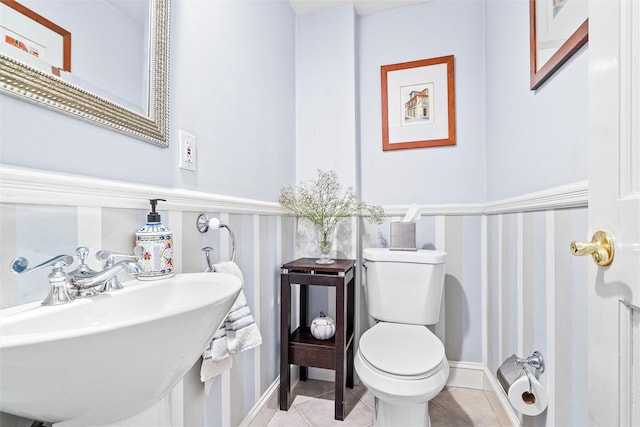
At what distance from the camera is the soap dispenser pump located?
731mm

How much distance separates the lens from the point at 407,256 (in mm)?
1562

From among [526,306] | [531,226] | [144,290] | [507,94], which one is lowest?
[526,306]

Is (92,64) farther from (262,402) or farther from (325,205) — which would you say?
(262,402)

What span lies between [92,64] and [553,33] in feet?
4.38

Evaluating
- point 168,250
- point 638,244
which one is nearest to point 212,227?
point 168,250

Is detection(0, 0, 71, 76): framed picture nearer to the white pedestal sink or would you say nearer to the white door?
the white pedestal sink

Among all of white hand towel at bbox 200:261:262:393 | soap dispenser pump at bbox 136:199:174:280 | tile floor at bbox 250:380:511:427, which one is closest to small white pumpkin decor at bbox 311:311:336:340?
tile floor at bbox 250:380:511:427

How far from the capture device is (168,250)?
0.77 meters

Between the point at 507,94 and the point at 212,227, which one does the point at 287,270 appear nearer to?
the point at 212,227

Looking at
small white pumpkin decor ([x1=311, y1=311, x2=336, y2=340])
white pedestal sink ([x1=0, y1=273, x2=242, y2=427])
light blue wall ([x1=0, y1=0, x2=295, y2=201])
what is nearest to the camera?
white pedestal sink ([x1=0, y1=273, x2=242, y2=427])

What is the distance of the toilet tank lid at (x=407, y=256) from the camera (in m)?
1.53

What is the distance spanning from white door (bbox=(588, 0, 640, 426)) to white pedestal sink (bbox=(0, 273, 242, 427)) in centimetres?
67

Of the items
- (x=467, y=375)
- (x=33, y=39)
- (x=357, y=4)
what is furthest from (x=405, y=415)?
(x=357, y=4)

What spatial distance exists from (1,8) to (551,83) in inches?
55.5
